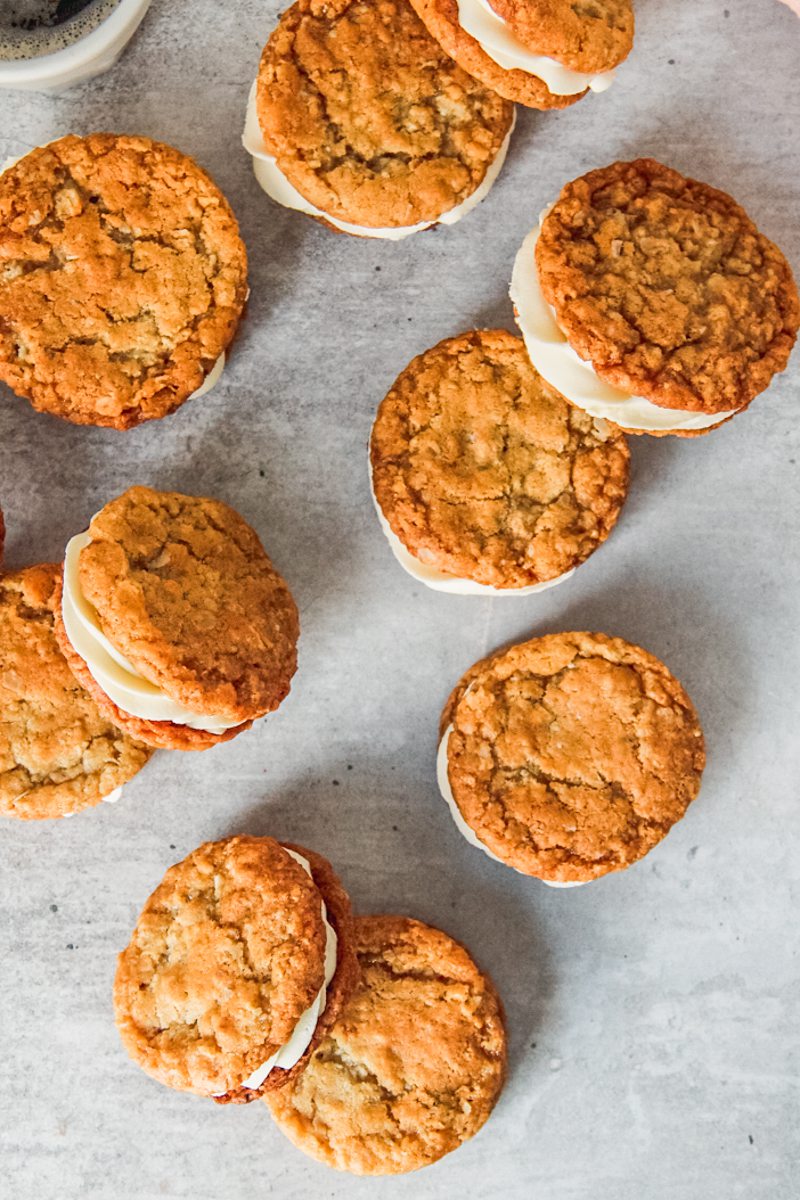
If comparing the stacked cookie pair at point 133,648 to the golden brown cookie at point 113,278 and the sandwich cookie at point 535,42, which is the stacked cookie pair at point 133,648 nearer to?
the golden brown cookie at point 113,278

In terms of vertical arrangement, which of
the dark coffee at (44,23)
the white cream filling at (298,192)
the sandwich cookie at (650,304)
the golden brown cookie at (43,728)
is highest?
the dark coffee at (44,23)

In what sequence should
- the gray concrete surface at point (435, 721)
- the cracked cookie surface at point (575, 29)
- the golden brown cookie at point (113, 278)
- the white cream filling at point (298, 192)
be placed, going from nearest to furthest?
1. the cracked cookie surface at point (575, 29)
2. the golden brown cookie at point (113, 278)
3. the white cream filling at point (298, 192)
4. the gray concrete surface at point (435, 721)

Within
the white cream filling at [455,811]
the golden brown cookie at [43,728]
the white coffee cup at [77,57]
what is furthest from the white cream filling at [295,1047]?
the white coffee cup at [77,57]

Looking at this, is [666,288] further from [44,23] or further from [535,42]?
[44,23]

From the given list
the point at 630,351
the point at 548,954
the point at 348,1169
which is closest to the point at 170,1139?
the point at 348,1169

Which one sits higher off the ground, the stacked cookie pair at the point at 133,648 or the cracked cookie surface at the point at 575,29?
the cracked cookie surface at the point at 575,29

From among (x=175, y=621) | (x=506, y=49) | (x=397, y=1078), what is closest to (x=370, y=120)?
(x=506, y=49)
